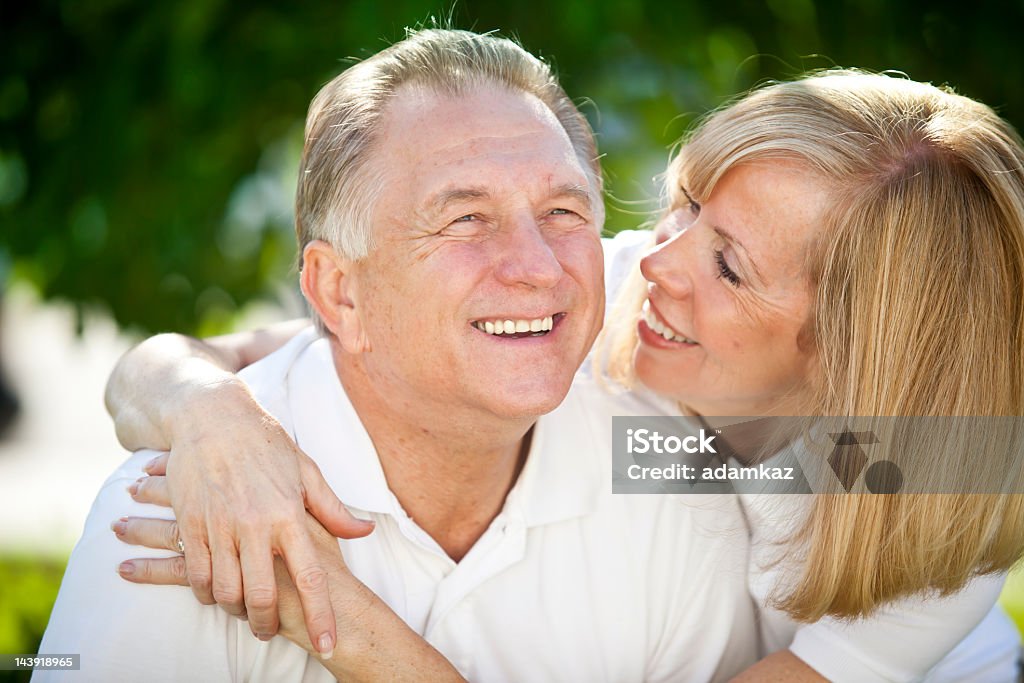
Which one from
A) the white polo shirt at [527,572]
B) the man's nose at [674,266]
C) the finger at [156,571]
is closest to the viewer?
the finger at [156,571]

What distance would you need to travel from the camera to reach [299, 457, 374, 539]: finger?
235 centimetres

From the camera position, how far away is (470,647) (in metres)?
2.67

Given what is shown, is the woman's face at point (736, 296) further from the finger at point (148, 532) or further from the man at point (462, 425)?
the finger at point (148, 532)

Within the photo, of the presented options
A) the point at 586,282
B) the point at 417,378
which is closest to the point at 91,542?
the point at 417,378

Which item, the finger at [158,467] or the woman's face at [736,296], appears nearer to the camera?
the finger at [158,467]

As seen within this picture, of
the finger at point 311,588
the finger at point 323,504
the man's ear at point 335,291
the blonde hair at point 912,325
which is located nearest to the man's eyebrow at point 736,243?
the blonde hair at point 912,325

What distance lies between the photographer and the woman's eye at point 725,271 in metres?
2.78

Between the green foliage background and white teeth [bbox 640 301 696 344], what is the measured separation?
816 millimetres

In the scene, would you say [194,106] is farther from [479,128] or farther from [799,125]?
[799,125]

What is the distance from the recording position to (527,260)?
2.50 meters

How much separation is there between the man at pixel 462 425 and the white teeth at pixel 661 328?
1.06ft

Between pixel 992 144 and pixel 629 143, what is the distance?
8.96ft

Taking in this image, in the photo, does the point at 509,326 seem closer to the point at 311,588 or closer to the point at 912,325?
the point at 311,588

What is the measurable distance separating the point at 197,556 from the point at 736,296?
56.2 inches
